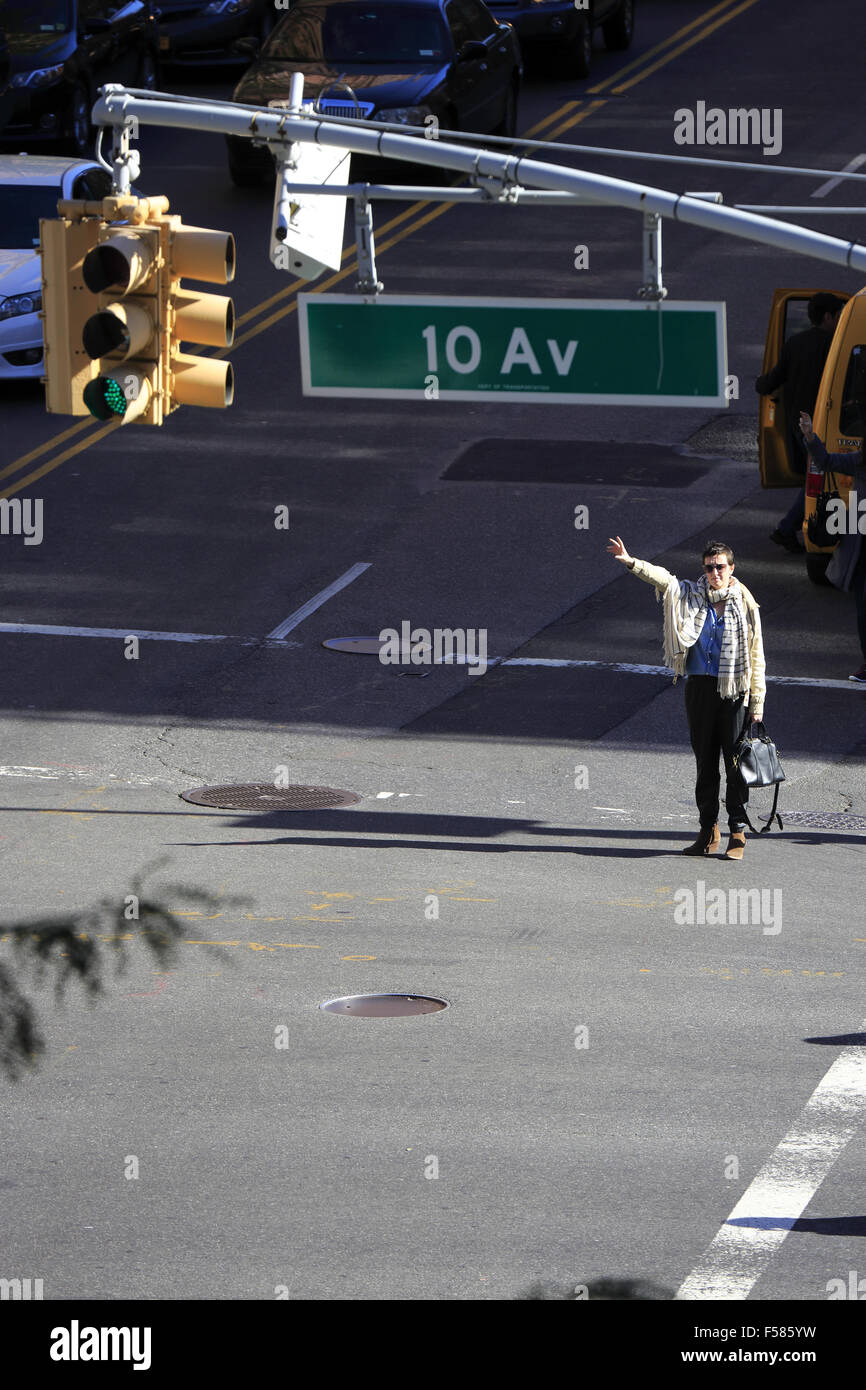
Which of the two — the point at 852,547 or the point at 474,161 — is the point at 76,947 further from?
the point at 852,547

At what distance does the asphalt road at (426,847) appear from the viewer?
8133 millimetres

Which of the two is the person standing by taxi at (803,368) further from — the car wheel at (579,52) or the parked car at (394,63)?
the car wheel at (579,52)

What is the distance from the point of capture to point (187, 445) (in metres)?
22.3

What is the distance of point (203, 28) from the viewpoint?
32.6 metres

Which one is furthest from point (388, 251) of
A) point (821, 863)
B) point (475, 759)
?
point (821, 863)

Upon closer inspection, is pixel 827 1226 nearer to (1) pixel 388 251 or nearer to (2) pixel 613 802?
(2) pixel 613 802

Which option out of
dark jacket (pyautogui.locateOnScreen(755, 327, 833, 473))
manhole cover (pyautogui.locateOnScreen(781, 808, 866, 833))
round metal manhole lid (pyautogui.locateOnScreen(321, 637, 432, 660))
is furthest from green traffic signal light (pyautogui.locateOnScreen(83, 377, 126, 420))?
dark jacket (pyautogui.locateOnScreen(755, 327, 833, 473))

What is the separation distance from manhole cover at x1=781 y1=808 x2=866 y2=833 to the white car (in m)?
10.5

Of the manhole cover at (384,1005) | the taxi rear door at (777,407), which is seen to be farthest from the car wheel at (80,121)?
the manhole cover at (384,1005)

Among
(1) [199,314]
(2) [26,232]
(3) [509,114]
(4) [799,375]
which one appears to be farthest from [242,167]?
(1) [199,314]

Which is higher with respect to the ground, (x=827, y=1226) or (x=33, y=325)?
(x=33, y=325)

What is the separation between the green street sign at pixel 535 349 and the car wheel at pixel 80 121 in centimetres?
1844
